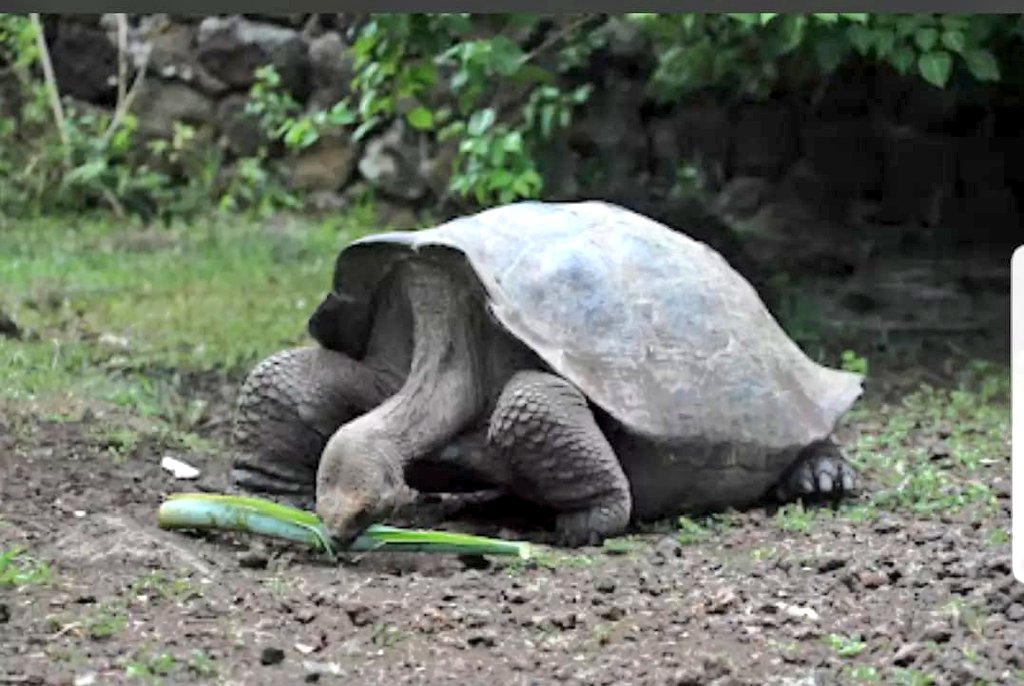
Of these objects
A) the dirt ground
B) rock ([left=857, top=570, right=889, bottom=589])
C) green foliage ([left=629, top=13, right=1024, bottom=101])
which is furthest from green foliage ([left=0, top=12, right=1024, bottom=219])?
rock ([left=857, top=570, right=889, bottom=589])

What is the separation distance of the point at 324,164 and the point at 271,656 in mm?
1682

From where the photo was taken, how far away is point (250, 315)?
11.0 ft

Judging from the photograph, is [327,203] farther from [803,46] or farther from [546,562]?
[546,562]

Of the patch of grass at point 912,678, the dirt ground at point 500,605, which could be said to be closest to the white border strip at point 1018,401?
the dirt ground at point 500,605

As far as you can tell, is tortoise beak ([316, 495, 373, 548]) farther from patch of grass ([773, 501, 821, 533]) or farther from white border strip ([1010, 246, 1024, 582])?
white border strip ([1010, 246, 1024, 582])

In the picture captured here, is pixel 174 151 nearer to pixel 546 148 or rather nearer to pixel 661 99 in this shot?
pixel 546 148

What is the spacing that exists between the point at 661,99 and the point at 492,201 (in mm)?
445

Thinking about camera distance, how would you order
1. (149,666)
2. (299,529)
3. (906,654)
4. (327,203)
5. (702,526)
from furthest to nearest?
(327,203), (702,526), (299,529), (906,654), (149,666)

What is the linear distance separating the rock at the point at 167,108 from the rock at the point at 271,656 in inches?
69.1

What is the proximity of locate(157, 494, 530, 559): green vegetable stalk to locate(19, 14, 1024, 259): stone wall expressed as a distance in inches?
39.9

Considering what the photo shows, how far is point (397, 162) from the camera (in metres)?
3.54

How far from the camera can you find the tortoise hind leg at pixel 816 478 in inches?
107

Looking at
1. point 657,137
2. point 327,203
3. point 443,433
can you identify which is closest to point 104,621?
point 443,433

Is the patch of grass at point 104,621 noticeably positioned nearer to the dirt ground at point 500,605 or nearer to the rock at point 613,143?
the dirt ground at point 500,605
